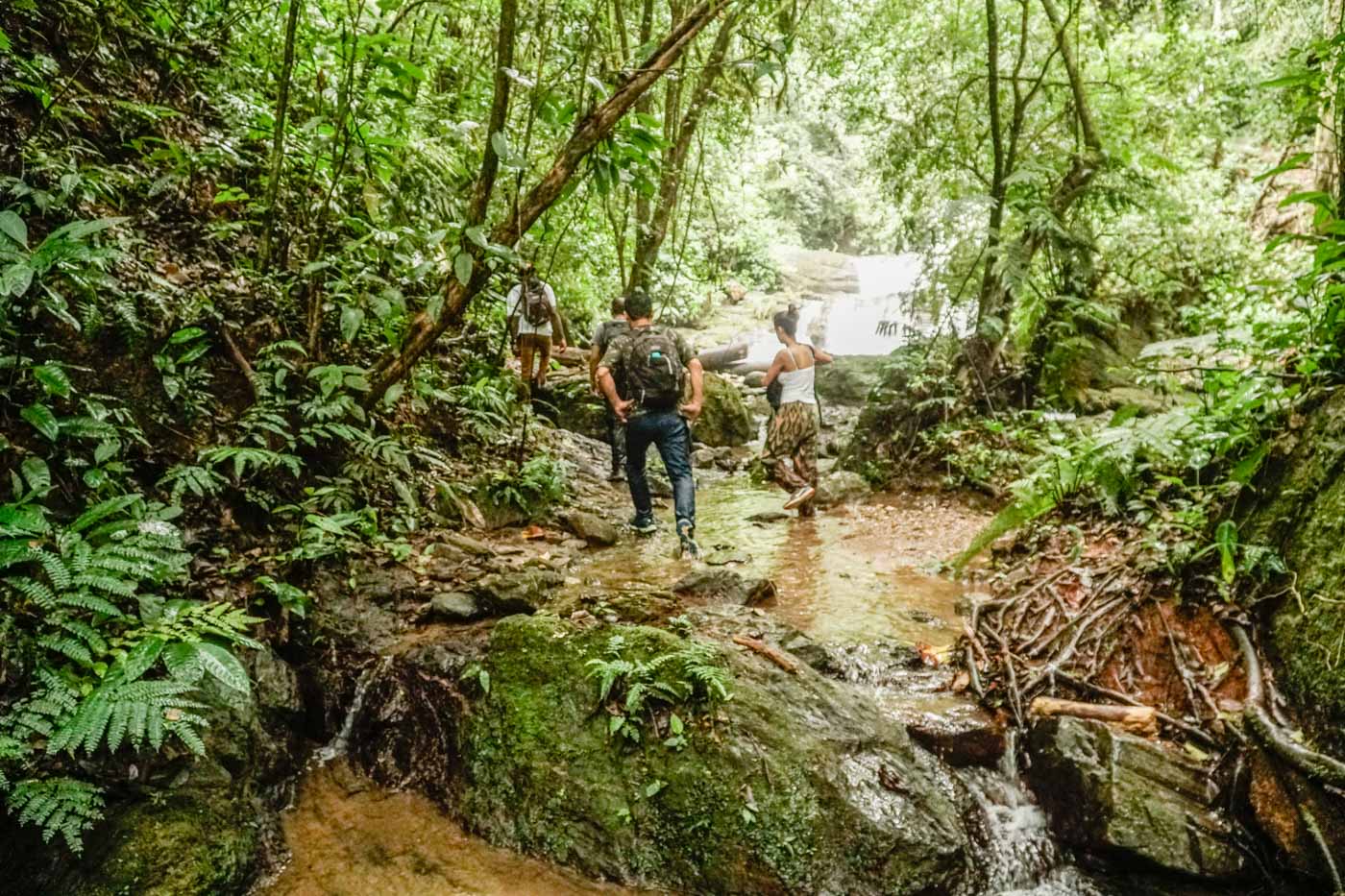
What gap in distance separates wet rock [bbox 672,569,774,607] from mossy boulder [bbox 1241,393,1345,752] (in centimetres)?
290

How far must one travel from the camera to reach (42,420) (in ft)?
10.5

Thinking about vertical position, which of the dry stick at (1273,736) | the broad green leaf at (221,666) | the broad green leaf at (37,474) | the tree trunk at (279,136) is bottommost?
the broad green leaf at (221,666)

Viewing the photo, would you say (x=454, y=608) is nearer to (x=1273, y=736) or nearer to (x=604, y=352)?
(x=1273, y=736)

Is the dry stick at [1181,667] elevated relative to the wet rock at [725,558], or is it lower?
elevated

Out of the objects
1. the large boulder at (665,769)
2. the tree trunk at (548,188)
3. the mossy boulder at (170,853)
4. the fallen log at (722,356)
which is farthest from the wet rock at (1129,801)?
the fallen log at (722,356)

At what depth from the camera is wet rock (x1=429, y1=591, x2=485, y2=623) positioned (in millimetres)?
4320

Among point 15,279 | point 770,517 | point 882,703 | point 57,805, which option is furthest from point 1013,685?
point 15,279

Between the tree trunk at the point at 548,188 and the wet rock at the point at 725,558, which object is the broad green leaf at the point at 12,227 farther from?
the wet rock at the point at 725,558

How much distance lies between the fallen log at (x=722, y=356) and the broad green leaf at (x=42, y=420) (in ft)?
56.4

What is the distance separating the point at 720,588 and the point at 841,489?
4614 mm

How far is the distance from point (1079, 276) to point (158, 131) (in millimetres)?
10375

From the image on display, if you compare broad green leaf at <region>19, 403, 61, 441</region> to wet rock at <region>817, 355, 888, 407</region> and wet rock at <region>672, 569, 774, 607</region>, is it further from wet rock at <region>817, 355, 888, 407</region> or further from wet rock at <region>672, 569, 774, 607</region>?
wet rock at <region>817, 355, 888, 407</region>

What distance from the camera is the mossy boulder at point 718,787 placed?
3.08 m

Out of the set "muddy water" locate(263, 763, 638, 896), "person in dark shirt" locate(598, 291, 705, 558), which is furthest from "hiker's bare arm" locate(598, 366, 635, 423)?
Result: "muddy water" locate(263, 763, 638, 896)
